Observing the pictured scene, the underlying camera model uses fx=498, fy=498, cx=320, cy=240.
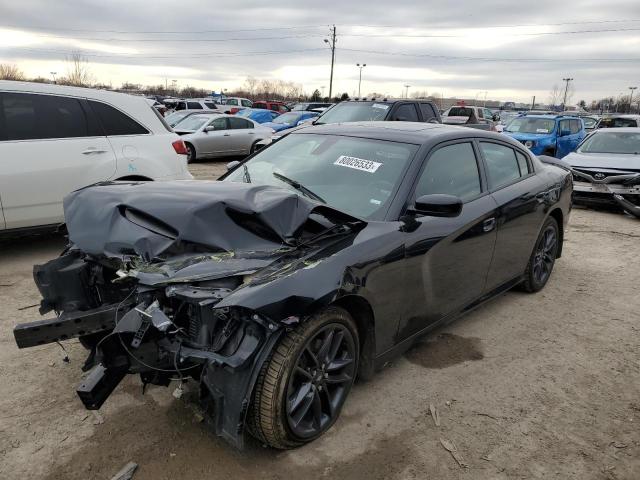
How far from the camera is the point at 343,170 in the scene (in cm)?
354

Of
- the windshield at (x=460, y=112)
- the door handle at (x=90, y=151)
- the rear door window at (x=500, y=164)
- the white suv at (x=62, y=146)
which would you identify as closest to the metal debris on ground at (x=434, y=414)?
the rear door window at (x=500, y=164)

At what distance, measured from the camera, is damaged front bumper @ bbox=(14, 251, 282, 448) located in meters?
2.29

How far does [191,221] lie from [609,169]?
922 centimetres

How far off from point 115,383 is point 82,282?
0.75 m

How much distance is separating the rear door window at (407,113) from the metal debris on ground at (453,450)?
8795mm

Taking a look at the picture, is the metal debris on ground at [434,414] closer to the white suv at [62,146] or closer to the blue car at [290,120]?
the white suv at [62,146]

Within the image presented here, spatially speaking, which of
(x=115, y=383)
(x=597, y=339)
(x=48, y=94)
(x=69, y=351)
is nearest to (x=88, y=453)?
(x=115, y=383)

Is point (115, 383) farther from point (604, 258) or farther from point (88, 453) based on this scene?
point (604, 258)

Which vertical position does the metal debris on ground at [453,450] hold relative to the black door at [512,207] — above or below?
below

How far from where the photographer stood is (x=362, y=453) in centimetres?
268

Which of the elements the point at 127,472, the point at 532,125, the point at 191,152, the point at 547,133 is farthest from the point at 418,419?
the point at 532,125

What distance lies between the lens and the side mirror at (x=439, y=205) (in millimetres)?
3006

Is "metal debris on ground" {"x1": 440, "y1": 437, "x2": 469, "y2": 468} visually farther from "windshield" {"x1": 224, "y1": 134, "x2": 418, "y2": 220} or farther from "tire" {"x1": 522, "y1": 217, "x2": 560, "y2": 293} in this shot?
"tire" {"x1": 522, "y1": 217, "x2": 560, "y2": 293}

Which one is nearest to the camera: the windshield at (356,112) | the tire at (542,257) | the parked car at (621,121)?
the tire at (542,257)
